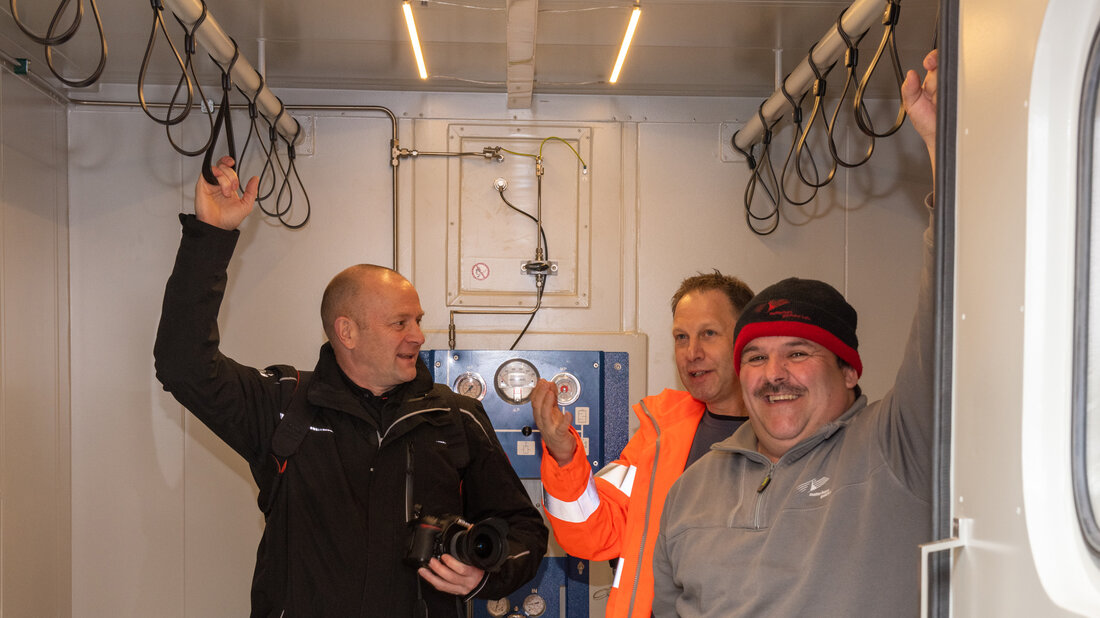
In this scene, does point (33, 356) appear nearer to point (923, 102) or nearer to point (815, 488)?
point (815, 488)

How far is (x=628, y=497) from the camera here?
2434 mm

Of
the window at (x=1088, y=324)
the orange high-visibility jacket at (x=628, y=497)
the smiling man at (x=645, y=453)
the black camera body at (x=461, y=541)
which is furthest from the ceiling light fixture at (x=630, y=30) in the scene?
the window at (x=1088, y=324)

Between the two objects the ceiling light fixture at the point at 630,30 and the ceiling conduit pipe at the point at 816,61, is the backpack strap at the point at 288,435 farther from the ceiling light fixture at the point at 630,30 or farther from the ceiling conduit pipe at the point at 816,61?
the ceiling conduit pipe at the point at 816,61

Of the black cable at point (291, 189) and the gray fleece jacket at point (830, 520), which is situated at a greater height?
the black cable at point (291, 189)

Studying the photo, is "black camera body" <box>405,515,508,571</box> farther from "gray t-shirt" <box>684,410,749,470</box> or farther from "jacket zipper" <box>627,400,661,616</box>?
"gray t-shirt" <box>684,410,749,470</box>

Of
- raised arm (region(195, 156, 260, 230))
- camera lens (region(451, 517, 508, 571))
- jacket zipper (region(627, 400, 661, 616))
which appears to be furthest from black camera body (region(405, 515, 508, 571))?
raised arm (region(195, 156, 260, 230))

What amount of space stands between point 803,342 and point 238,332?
95.7 inches

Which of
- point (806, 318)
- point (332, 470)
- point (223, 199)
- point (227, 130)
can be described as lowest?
point (332, 470)

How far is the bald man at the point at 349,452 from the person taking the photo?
91.2 inches

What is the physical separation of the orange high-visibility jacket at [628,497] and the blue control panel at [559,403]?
1.03 m

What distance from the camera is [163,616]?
351 centimetres

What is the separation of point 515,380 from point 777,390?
1.77 meters

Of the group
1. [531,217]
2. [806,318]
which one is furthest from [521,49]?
Result: [806,318]

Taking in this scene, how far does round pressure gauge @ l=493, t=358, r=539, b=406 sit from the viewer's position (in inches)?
138
